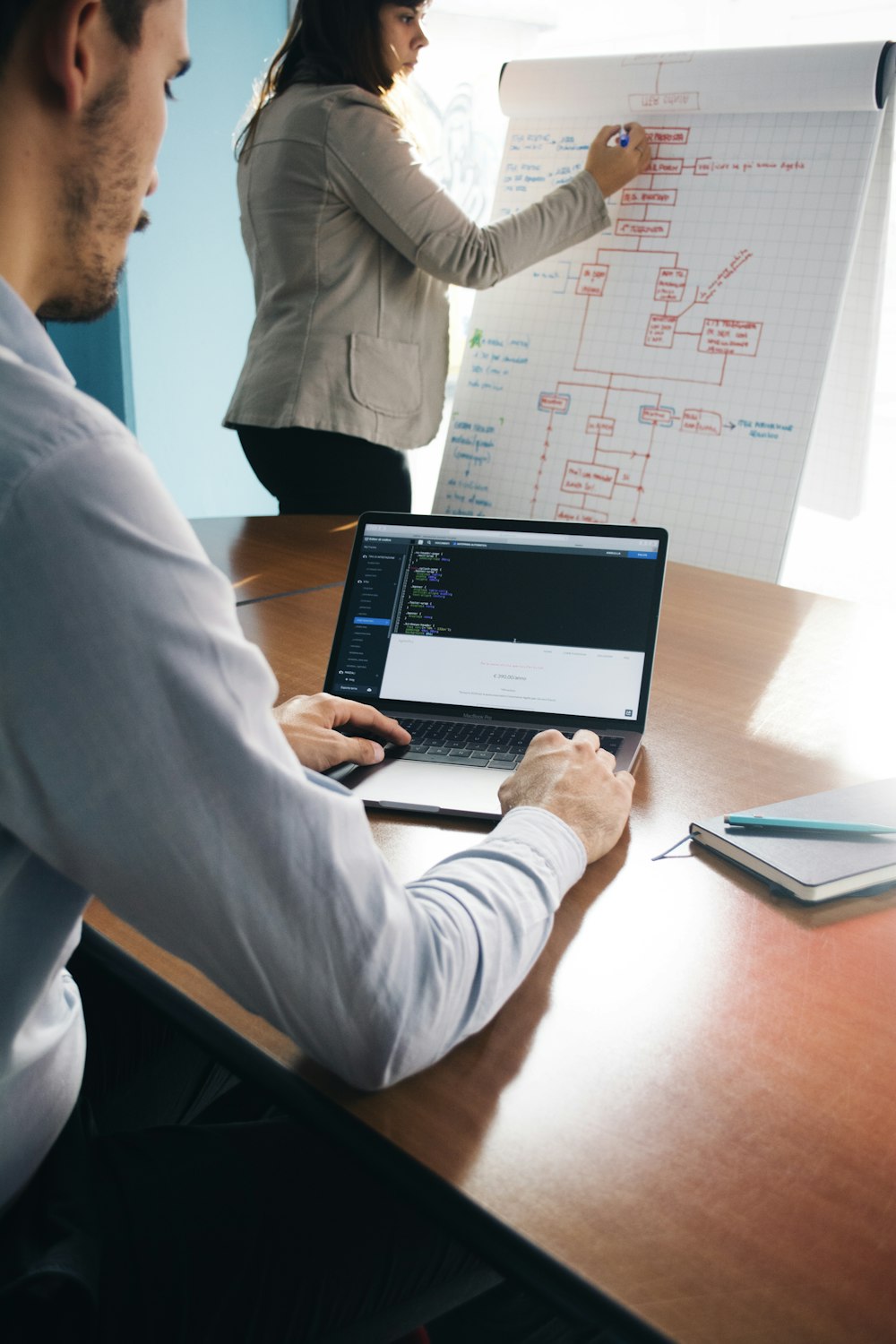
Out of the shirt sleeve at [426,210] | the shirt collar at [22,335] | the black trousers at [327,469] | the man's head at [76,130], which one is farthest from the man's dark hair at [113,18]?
the black trousers at [327,469]

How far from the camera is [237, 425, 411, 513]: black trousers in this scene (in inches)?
83.0

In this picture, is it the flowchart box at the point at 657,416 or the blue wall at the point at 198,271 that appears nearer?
the flowchart box at the point at 657,416

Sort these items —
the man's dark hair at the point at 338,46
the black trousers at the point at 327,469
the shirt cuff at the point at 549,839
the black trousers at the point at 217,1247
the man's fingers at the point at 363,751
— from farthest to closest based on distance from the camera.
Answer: the black trousers at the point at 327,469, the man's dark hair at the point at 338,46, the man's fingers at the point at 363,751, the shirt cuff at the point at 549,839, the black trousers at the point at 217,1247

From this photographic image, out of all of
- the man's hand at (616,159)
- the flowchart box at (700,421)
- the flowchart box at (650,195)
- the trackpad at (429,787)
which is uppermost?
the man's hand at (616,159)

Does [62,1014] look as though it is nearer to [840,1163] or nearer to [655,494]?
[840,1163]

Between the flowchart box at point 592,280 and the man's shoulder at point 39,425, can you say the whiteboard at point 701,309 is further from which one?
the man's shoulder at point 39,425

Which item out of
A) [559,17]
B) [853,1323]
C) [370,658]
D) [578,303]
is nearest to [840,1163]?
[853,1323]

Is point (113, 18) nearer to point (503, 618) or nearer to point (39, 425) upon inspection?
point (39, 425)

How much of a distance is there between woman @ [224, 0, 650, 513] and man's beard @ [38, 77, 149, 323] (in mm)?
1386

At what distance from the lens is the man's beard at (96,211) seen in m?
0.58

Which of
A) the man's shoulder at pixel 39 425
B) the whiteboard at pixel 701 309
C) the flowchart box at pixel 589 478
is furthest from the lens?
the flowchart box at pixel 589 478

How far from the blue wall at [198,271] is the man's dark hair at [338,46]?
132 cm

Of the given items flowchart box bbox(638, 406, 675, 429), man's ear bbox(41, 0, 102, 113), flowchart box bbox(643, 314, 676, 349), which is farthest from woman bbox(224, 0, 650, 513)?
man's ear bbox(41, 0, 102, 113)

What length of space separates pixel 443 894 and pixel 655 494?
1.70m
